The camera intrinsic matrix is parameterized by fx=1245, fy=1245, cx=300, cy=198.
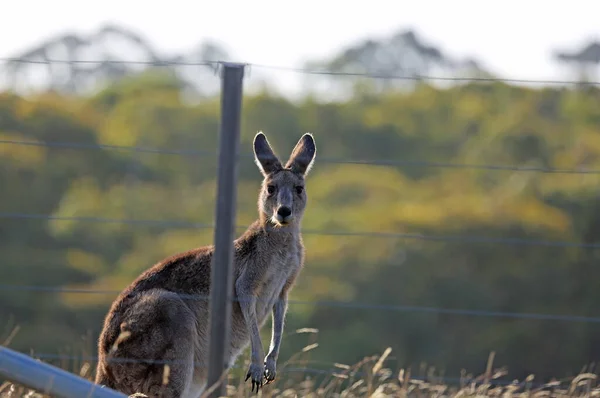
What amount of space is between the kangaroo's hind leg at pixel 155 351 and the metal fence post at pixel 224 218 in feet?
2.96

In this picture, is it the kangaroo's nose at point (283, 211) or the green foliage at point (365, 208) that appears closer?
the kangaroo's nose at point (283, 211)

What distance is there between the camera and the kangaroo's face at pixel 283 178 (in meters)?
7.98

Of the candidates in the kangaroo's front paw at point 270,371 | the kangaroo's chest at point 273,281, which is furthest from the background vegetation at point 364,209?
the kangaroo's front paw at point 270,371

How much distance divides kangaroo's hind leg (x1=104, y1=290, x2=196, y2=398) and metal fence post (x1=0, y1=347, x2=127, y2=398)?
1026 millimetres

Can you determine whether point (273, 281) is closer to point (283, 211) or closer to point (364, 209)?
point (283, 211)

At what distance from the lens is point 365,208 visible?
47.1 m

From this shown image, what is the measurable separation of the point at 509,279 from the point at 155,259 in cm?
1127

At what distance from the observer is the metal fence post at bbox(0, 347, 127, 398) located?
19.7ft

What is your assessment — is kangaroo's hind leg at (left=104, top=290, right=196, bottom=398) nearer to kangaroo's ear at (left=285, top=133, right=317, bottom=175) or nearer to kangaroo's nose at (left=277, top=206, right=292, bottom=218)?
kangaroo's nose at (left=277, top=206, right=292, bottom=218)

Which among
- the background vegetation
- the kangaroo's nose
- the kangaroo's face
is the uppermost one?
the kangaroo's face

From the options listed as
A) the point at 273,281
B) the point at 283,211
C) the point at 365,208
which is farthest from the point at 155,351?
the point at 365,208

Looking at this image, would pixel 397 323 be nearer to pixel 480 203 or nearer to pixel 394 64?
pixel 480 203

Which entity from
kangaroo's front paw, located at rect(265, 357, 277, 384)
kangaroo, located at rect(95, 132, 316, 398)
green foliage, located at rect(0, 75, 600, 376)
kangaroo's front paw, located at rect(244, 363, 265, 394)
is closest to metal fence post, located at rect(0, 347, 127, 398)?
kangaroo, located at rect(95, 132, 316, 398)

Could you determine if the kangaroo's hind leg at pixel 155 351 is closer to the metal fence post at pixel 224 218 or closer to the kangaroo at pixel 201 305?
the kangaroo at pixel 201 305
